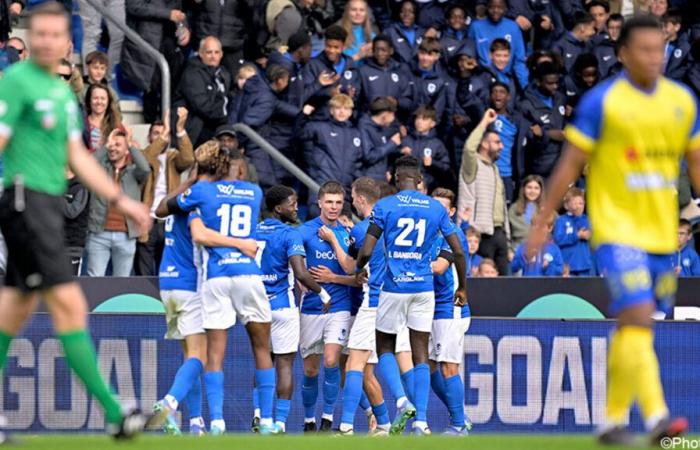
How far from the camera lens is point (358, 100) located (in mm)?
19516

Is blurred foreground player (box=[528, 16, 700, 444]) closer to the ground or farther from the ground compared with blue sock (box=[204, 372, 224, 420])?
farther from the ground

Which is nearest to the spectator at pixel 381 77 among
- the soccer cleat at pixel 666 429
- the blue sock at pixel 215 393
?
the blue sock at pixel 215 393

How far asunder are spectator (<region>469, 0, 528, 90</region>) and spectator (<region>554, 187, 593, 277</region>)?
2445 mm

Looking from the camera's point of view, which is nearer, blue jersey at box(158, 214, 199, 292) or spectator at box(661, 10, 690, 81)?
blue jersey at box(158, 214, 199, 292)

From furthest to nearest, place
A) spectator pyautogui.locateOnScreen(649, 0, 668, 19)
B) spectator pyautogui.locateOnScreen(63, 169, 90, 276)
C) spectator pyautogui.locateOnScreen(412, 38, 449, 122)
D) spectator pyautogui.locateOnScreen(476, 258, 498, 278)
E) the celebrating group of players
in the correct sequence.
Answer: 1. spectator pyautogui.locateOnScreen(649, 0, 668, 19)
2. spectator pyautogui.locateOnScreen(412, 38, 449, 122)
3. spectator pyautogui.locateOnScreen(476, 258, 498, 278)
4. spectator pyautogui.locateOnScreen(63, 169, 90, 276)
5. the celebrating group of players

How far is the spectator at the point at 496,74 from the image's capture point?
20125 mm

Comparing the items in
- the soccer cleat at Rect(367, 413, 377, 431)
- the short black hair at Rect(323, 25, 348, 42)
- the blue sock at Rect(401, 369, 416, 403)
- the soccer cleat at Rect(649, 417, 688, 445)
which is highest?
the short black hair at Rect(323, 25, 348, 42)

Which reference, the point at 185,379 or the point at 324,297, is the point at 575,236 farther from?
the point at 185,379

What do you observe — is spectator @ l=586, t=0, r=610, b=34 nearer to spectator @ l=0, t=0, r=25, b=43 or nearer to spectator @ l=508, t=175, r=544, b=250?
spectator @ l=508, t=175, r=544, b=250

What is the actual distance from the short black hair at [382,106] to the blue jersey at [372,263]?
4.09 m

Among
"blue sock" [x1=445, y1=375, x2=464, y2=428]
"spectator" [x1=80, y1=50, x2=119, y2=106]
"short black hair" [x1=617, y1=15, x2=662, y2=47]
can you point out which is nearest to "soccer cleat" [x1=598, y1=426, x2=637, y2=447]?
"short black hair" [x1=617, y1=15, x2=662, y2=47]

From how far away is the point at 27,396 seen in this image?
15703 mm

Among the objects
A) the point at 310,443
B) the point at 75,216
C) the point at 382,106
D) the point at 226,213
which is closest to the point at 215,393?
the point at 226,213

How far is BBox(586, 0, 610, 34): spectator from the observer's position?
71.5 ft
